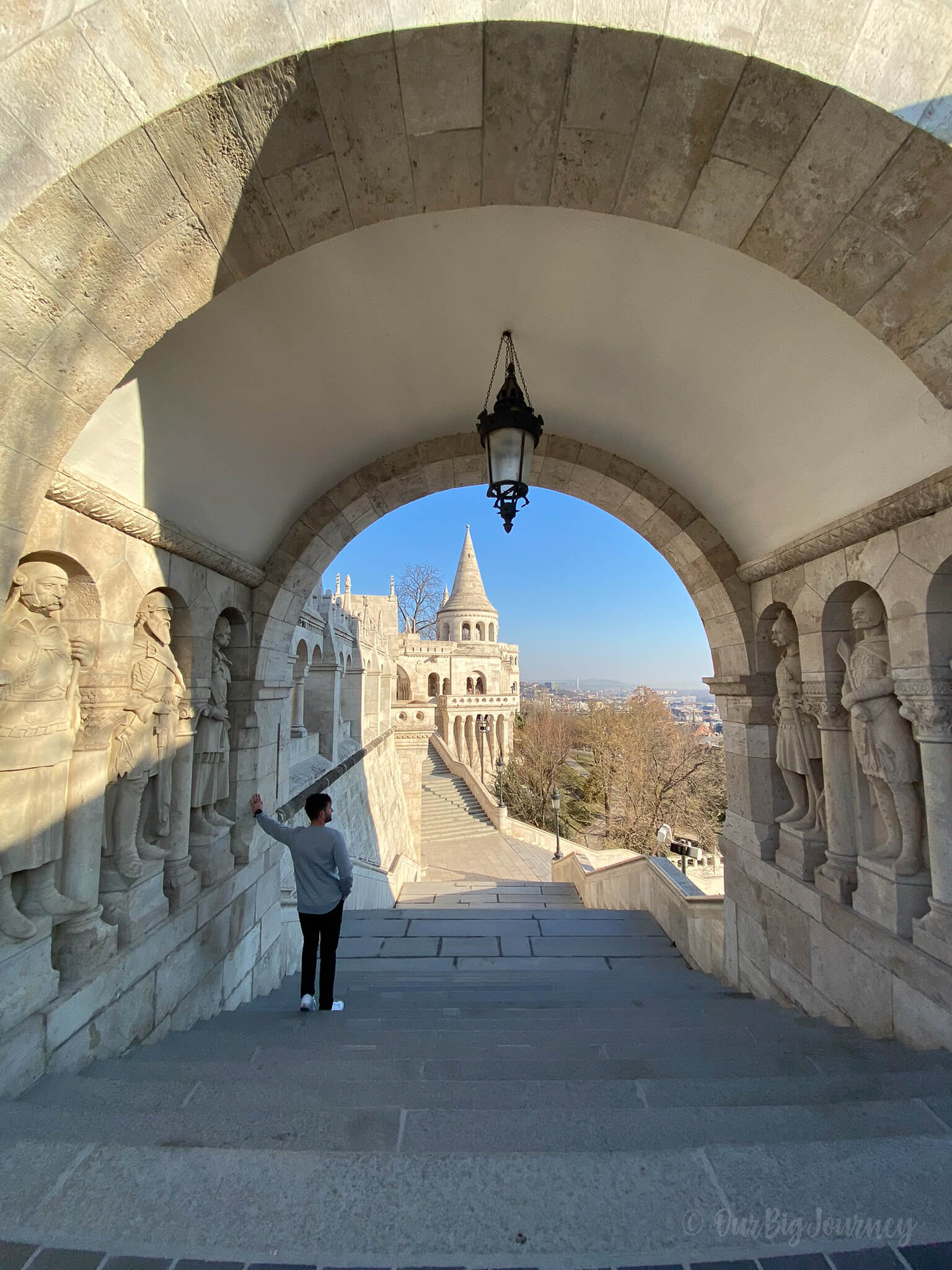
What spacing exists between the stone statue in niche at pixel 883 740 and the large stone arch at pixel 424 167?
4.65ft

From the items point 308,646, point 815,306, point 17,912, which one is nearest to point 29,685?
point 17,912

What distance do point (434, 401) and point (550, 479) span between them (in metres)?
1.31

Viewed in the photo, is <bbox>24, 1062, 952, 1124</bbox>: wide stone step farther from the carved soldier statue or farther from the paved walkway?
the paved walkway

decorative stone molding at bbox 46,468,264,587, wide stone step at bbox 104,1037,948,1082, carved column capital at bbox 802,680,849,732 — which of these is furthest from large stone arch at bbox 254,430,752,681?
wide stone step at bbox 104,1037,948,1082

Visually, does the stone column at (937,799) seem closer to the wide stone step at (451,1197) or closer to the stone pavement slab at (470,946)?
the wide stone step at (451,1197)

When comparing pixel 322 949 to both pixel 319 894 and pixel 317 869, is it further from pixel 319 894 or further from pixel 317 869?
pixel 317 869

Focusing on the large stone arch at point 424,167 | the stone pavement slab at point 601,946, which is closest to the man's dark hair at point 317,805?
the large stone arch at point 424,167

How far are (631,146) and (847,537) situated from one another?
7.29 ft

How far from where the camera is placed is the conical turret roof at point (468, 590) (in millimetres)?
38125

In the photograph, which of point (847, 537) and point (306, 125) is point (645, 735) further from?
point (306, 125)

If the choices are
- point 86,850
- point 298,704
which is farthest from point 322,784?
point 86,850

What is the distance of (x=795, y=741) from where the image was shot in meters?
3.71

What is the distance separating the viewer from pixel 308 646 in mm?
10125

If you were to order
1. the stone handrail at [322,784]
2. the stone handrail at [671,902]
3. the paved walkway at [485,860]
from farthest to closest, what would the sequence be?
the paved walkway at [485,860] < the stone handrail at [322,784] < the stone handrail at [671,902]
